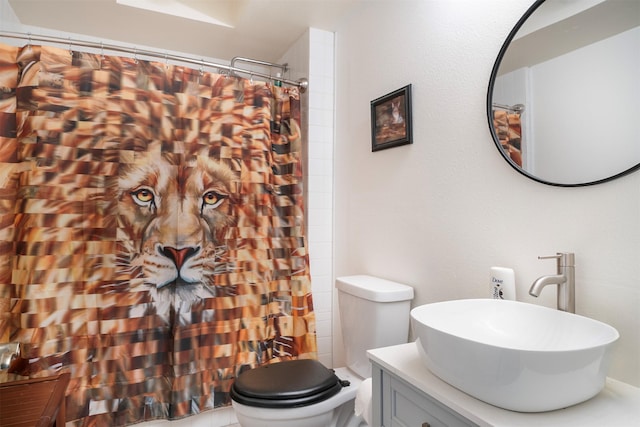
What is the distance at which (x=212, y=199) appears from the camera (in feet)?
6.34

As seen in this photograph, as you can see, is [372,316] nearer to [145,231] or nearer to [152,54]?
[145,231]

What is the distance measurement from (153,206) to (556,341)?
5.62ft

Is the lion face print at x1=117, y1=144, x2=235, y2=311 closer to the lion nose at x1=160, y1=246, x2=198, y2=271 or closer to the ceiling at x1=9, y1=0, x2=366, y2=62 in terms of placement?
the lion nose at x1=160, y1=246, x2=198, y2=271

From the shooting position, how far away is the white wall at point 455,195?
962mm

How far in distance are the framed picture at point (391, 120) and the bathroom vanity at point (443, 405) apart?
951 mm

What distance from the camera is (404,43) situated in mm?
1696

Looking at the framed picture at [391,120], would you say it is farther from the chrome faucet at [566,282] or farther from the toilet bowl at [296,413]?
the toilet bowl at [296,413]

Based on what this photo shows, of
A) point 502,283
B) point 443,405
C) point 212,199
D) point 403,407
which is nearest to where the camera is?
point 443,405

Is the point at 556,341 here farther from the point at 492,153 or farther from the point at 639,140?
the point at 492,153

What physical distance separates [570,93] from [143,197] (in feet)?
5.80

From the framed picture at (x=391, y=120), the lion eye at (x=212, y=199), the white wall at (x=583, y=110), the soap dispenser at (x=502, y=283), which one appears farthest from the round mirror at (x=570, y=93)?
the lion eye at (x=212, y=199)

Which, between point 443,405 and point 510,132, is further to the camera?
point 510,132

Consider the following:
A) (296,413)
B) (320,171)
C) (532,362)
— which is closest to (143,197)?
(320,171)

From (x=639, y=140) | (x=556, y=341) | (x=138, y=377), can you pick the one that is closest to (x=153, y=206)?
(x=138, y=377)
